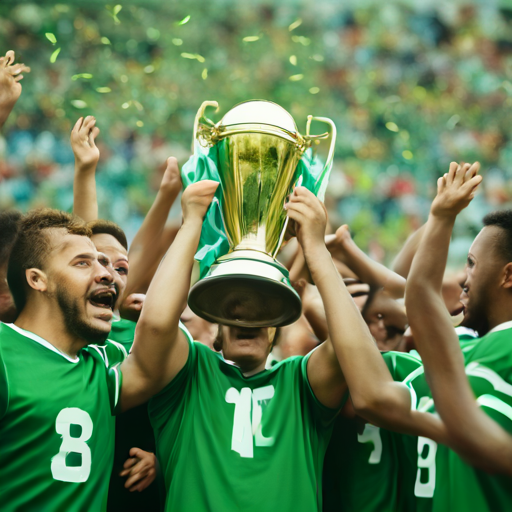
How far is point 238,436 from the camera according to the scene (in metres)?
2.11

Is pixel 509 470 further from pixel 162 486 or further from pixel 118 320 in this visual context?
pixel 118 320

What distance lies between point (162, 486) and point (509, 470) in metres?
1.14

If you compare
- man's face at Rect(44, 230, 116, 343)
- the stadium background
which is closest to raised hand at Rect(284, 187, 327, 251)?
man's face at Rect(44, 230, 116, 343)

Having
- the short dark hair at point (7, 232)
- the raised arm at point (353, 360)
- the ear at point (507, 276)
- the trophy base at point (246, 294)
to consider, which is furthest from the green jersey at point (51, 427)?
the ear at point (507, 276)

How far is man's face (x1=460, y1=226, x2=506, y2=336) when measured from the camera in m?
2.09

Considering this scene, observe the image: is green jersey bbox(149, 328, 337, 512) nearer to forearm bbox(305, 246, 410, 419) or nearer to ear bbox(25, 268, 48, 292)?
forearm bbox(305, 246, 410, 419)

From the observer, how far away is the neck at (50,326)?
2178 millimetres

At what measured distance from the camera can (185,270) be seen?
6.91ft

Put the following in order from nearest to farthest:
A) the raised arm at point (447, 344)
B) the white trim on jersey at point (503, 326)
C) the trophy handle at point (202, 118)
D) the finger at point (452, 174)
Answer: the raised arm at point (447, 344)
the finger at point (452, 174)
the white trim on jersey at point (503, 326)
the trophy handle at point (202, 118)

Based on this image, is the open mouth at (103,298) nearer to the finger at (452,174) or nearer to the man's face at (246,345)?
the man's face at (246,345)

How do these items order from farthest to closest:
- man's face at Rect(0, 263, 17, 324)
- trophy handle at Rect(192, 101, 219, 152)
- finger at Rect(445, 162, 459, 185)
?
man's face at Rect(0, 263, 17, 324) < trophy handle at Rect(192, 101, 219, 152) < finger at Rect(445, 162, 459, 185)

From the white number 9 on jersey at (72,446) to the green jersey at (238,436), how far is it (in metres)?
0.25

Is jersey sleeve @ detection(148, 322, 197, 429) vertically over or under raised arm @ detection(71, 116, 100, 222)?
under

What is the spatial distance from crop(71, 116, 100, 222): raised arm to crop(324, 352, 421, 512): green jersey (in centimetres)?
145
